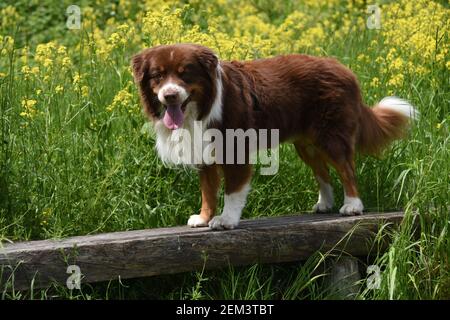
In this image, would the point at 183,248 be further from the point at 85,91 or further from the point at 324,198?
the point at 85,91

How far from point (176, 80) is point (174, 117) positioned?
0.21 m

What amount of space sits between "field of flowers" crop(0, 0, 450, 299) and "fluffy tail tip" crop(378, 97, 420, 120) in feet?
Answer: 0.43

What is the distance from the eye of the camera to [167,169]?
18.7 feet

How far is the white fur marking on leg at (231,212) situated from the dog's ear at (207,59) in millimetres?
705

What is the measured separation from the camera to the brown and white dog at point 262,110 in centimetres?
497

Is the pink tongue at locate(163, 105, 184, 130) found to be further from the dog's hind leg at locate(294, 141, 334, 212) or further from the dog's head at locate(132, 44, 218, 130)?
the dog's hind leg at locate(294, 141, 334, 212)

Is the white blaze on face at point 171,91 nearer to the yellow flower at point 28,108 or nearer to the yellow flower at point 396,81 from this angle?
the yellow flower at point 28,108

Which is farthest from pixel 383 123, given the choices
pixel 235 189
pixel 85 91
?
pixel 85 91

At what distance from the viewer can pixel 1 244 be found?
187 inches

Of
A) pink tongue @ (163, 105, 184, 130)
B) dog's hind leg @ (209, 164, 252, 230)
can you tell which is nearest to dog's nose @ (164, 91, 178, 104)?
pink tongue @ (163, 105, 184, 130)

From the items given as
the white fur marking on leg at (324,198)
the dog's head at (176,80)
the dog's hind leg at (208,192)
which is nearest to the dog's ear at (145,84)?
the dog's head at (176,80)

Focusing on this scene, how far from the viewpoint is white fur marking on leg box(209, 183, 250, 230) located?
5074mm

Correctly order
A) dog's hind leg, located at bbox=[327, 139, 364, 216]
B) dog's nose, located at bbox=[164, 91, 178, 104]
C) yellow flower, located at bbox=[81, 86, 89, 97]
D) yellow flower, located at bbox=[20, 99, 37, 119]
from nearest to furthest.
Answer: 1. dog's nose, located at bbox=[164, 91, 178, 104]
2. dog's hind leg, located at bbox=[327, 139, 364, 216]
3. yellow flower, located at bbox=[20, 99, 37, 119]
4. yellow flower, located at bbox=[81, 86, 89, 97]

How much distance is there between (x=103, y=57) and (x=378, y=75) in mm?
2075
